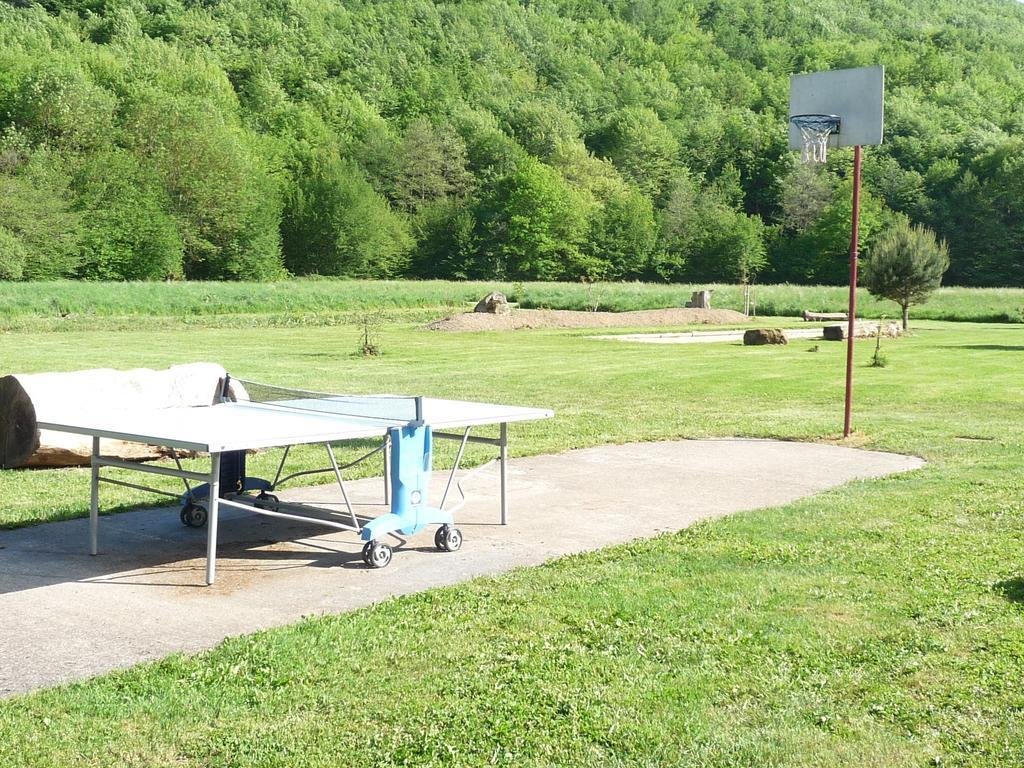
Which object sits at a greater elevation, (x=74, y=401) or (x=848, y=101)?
(x=848, y=101)

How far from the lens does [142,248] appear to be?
6762cm

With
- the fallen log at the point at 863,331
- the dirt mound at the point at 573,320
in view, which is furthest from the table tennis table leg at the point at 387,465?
the dirt mound at the point at 573,320

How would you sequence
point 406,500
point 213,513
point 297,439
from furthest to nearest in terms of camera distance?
point 406,500 → point 297,439 → point 213,513

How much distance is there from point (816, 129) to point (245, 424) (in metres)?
9.15

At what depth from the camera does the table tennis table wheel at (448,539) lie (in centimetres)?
710

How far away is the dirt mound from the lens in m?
36.6

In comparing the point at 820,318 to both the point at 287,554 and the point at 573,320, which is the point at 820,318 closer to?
the point at 573,320

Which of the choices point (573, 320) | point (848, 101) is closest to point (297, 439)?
point (848, 101)

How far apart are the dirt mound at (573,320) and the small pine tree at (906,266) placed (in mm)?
7779

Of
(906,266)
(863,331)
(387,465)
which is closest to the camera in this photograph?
(387,465)

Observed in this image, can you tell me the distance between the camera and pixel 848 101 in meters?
13.5

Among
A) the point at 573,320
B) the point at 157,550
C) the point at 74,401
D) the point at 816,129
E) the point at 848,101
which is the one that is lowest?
the point at 157,550

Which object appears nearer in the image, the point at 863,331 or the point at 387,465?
the point at 387,465

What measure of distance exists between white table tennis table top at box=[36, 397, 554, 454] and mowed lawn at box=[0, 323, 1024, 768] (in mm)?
1100
